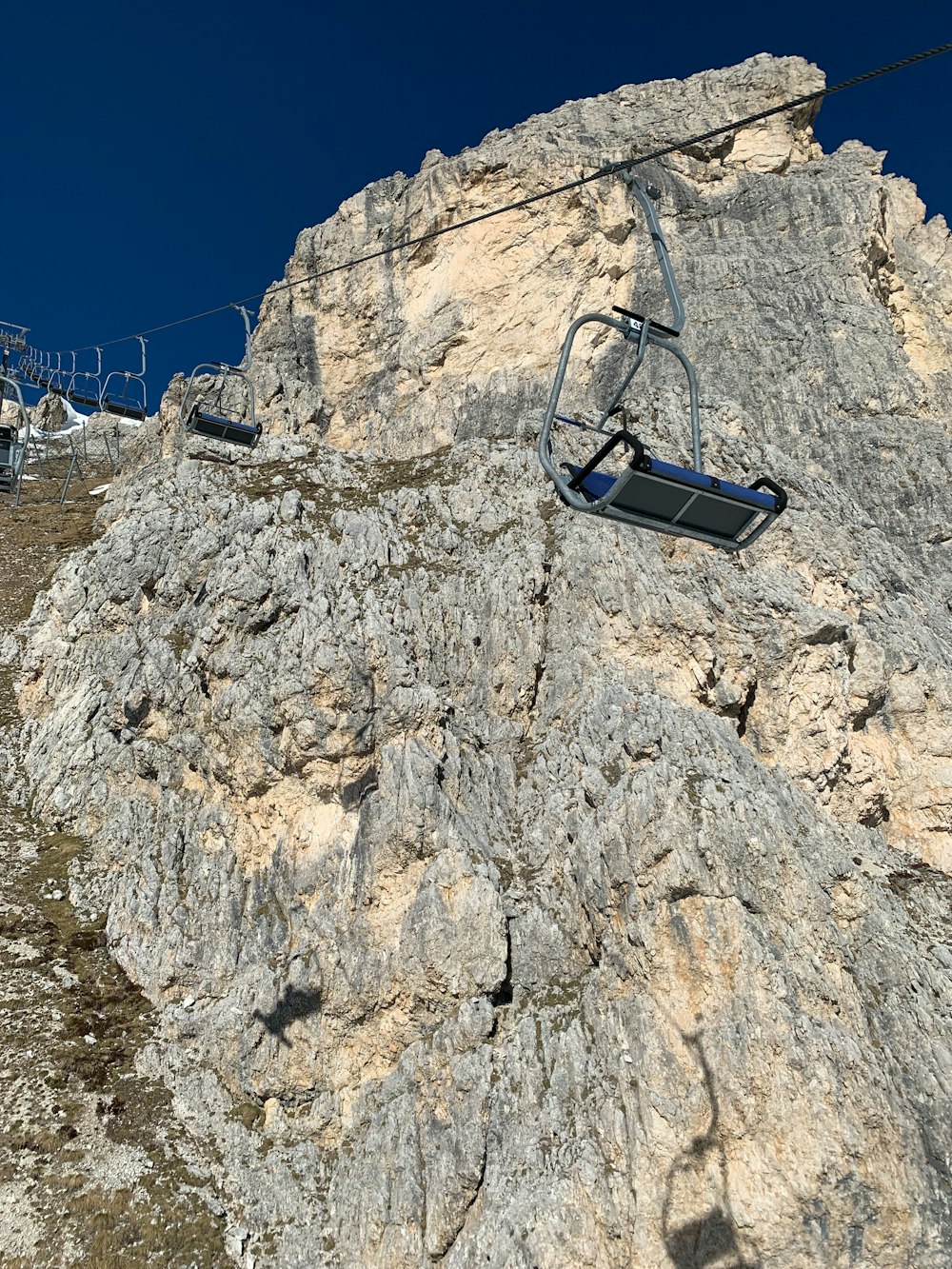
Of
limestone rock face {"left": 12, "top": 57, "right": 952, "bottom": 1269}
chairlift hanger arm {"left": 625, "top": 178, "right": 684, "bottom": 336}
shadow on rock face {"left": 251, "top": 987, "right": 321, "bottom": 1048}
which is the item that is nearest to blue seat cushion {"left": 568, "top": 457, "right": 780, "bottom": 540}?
chairlift hanger arm {"left": 625, "top": 178, "right": 684, "bottom": 336}

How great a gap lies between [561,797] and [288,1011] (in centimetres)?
1219

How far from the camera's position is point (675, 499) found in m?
10.8

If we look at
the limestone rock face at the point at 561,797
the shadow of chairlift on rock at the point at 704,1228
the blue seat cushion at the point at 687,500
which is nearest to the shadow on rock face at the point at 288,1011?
the limestone rock face at the point at 561,797

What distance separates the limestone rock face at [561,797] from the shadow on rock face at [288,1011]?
14 centimetres

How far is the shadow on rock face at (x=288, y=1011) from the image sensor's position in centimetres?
2664

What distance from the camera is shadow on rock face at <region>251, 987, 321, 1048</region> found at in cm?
2664

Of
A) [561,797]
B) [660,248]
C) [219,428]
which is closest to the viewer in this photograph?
[660,248]

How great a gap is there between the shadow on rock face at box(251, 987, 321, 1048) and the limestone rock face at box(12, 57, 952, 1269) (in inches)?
5.7

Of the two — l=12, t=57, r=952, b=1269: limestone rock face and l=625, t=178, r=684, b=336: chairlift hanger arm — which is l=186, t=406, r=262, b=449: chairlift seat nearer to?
l=12, t=57, r=952, b=1269: limestone rock face

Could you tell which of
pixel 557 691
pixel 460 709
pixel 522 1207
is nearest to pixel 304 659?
pixel 460 709

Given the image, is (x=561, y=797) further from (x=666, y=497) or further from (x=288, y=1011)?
(x=666, y=497)

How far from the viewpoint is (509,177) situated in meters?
54.9

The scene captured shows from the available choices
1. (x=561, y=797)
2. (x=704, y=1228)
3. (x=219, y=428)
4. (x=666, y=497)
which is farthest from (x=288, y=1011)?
(x=666, y=497)

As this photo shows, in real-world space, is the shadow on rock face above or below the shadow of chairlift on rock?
above
